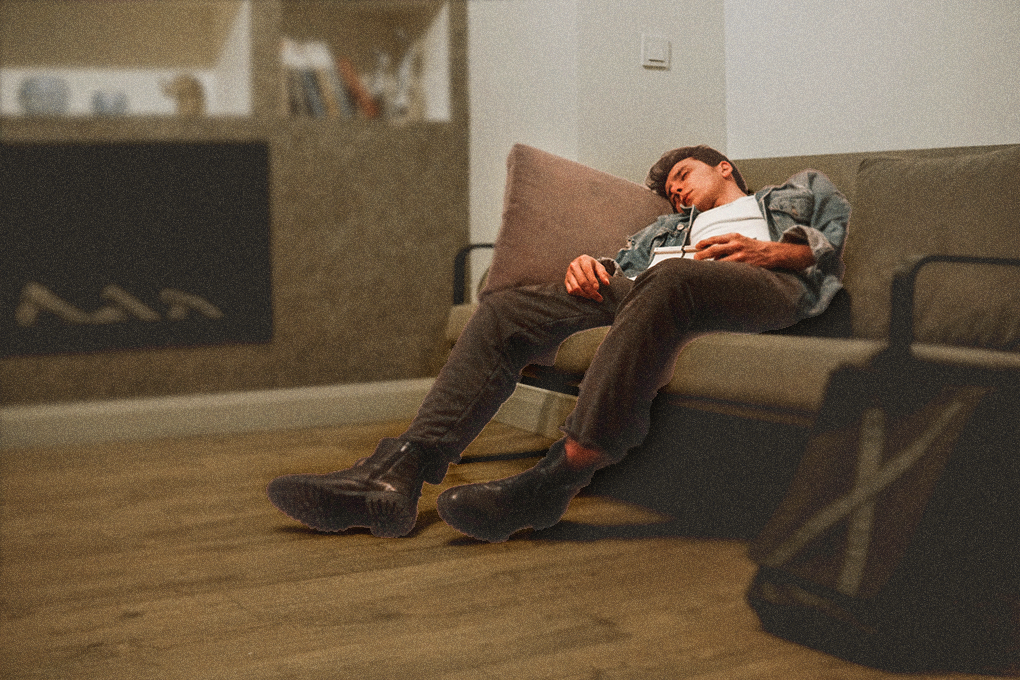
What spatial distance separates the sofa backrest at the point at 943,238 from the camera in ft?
5.06

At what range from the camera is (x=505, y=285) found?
2.09 metres

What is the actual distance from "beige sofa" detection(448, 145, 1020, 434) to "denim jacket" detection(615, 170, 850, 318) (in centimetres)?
8

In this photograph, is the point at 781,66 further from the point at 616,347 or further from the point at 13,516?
the point at 13,516

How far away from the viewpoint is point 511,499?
149cm

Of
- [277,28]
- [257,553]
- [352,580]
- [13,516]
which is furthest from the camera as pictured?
[277,28]

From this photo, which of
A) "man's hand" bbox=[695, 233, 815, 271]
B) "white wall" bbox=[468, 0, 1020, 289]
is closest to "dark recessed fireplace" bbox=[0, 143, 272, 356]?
"white wall" bbox=[468, 0, 1020, 289]

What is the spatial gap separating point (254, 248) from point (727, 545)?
2018mm

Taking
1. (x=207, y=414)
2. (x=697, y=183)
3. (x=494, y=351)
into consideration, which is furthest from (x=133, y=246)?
(x=697, y=183)

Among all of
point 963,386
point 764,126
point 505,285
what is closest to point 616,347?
point 963,386

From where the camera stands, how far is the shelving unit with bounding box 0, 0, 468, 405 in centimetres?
279

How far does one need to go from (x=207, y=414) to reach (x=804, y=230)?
6.45ft

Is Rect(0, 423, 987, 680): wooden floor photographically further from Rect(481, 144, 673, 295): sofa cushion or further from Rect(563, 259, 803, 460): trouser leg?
Rect(481, 144, 673, 295): sofa cushion

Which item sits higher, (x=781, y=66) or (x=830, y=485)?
(x=781, y=66)

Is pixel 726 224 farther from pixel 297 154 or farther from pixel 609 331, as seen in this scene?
pixel 297 154
